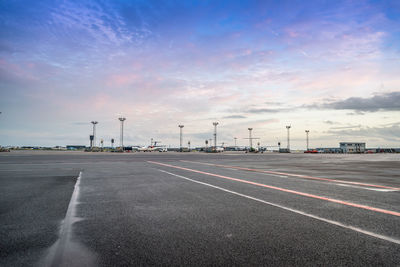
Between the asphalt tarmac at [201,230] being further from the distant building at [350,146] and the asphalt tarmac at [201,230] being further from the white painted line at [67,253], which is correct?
the distant building at [350,146]

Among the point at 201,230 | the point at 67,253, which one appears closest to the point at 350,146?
the point at 201,230

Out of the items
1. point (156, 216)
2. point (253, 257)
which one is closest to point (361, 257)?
point (253, 257)

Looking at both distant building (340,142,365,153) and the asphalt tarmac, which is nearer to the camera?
the asphalt tarmac

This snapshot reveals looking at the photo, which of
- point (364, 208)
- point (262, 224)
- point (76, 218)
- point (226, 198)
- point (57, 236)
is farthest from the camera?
point (226, 198)

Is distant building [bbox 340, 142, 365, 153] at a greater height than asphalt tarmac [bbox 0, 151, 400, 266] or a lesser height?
greater

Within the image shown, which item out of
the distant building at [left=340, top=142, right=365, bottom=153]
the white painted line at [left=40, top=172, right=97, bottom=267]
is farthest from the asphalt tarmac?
the distant building at [left=340, top=142, right=365, bottom=153]

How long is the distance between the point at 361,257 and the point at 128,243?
295 centimetres

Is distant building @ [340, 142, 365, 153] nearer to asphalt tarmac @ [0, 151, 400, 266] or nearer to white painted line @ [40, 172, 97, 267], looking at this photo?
asphalt tarmac @ [0, 151, 400, 266]

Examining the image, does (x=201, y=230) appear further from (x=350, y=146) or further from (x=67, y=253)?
(x=350, y=146)

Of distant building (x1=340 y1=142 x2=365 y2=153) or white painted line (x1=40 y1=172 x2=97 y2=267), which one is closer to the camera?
white painted line (x1=40 y1=172 x2=97 y2=267)

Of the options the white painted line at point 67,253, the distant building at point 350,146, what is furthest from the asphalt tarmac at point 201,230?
the distant building at point 350,146

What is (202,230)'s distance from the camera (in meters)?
4.26

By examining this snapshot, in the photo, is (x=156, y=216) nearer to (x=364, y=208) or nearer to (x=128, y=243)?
(x=128, y=243)

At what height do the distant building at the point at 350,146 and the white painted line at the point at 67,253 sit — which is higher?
the distant building at the point at 350,146
